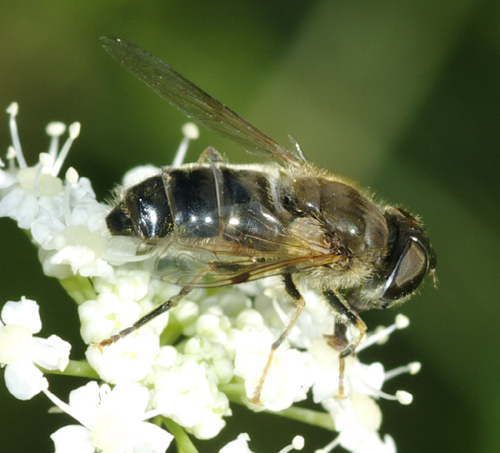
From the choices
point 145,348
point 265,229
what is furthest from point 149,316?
point 265,229

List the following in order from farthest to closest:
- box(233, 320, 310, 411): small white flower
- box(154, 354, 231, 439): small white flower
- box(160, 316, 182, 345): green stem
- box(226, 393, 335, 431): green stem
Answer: box(226, 393, 335, 431): green stem
box(160, 316, 182, 345): green stem
box(233, 320, 310, 411): small white flower
box(154, 354, 231, 439): small white flower

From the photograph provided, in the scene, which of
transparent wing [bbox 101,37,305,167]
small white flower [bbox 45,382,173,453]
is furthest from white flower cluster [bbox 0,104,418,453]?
transparent wing [bbox 101,37,305,167]

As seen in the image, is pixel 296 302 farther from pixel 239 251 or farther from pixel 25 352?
pixel 25 352

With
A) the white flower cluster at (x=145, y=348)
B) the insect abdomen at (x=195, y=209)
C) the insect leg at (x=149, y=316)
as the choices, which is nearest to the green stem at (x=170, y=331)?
the white flower cluster at (x=145, y=348)

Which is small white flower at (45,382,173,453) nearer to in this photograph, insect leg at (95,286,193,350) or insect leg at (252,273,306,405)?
insect leg at (95,286,193,350)

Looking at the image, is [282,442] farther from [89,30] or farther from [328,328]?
[89,30]

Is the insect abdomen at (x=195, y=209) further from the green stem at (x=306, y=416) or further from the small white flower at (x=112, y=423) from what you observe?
the green stem at (x=306, y=416)

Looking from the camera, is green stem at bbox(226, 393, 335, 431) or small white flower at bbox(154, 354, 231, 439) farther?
green stem at bbox(226, 393, 335, 431)
